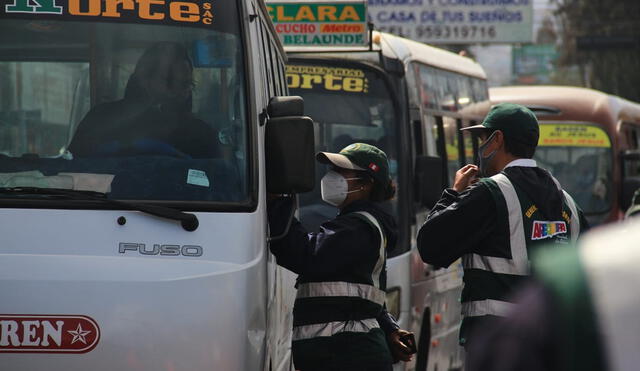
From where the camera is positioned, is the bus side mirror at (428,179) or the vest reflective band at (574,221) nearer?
the vest reflective band at (574,221)

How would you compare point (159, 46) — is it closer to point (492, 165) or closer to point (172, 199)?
point (172, 199)

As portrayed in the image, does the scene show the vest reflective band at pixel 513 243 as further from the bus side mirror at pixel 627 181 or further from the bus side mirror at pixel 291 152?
the bus side mirror at pixel 627 181

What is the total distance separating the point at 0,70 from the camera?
500cm

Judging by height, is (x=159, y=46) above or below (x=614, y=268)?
above

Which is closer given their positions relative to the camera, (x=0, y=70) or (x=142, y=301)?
(x=142, y=301)

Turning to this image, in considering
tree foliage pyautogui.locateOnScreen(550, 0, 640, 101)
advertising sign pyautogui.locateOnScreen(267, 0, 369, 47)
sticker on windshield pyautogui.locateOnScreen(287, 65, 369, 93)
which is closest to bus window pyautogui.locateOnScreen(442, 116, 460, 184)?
advertising sign pyautogui.locateOnScreen(267, 0, 369, 47)

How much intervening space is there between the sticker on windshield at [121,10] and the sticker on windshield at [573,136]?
11.9 metres

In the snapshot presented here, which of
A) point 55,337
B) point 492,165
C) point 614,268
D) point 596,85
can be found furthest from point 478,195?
point 596,85

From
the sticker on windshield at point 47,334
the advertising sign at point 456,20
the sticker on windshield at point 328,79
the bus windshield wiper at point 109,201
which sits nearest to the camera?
the sticker on windshield at point 47,334

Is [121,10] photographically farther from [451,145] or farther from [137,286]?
[451,145]

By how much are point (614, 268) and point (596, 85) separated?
4550 centimetres

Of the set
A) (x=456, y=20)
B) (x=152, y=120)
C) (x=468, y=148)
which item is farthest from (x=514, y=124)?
(x=456, y=20)

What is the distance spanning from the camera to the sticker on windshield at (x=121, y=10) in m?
4.98

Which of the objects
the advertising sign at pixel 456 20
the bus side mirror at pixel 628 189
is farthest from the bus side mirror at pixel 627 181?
the advertising sign at pixel 456 20
